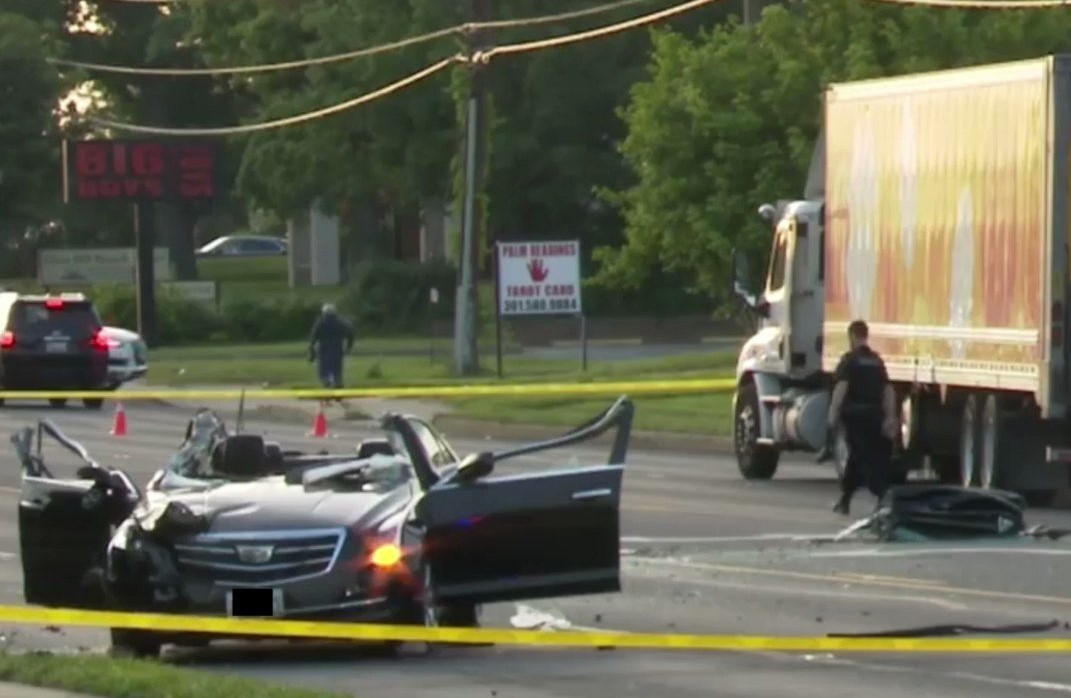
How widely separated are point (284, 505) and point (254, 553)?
358mm

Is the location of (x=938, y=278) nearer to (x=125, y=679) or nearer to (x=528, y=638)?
(x=528, y=638)

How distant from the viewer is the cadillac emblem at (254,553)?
14234 millimetres

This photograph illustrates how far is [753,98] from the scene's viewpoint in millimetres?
44344

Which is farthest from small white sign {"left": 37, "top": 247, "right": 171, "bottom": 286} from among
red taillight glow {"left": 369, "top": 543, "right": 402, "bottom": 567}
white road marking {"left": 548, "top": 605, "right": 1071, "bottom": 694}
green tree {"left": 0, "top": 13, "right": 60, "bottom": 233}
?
white road marking {"left": 548, "top": 605, "right": 1071, "bottom": 694}

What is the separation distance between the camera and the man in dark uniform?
2438 cm

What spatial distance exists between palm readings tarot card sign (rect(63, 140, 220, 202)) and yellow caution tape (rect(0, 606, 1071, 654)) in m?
48.2

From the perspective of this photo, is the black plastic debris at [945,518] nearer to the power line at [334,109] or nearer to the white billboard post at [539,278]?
the white billboard post at [539,278]

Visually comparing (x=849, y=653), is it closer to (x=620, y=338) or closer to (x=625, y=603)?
(x=625, y=603)

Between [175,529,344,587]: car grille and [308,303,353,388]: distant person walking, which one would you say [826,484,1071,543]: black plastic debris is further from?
[308,303,353,388]: distant person walking

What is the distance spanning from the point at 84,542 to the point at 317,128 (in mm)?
60014


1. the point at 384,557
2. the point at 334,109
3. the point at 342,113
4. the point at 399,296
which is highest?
the point at 342,113

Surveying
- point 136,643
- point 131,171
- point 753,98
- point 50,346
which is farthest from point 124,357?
point 136,643

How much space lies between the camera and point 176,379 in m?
52.5

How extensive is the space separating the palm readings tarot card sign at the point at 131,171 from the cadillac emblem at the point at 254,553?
48830mm
